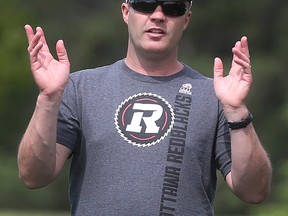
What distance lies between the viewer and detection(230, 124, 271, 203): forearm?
5406 millimetres

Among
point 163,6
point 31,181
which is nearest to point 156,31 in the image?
point 163,6

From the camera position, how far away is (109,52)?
2717 centimetres

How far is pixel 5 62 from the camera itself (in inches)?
870

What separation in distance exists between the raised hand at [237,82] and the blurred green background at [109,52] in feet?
51.2

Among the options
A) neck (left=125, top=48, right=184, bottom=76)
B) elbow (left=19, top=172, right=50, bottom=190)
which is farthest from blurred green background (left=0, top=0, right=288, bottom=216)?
elbow (left=19, top=172, right=50, bottom=190)

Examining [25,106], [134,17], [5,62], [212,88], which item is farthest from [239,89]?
[25,106]

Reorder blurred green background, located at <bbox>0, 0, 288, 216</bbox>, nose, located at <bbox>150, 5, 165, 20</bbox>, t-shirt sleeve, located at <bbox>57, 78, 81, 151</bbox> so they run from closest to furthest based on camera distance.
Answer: t-shirt sleeve, located at <bbox>57, 78, 81, 151</bbox>
nose, located at <bbox>150, 5, 165, 20</bbox>
blurred green background, located at <bbox>0, 0, 288, 216</bbox>

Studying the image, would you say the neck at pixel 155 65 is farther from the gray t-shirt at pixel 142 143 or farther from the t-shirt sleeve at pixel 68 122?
the t-shirt sleeve at pixel 68 122

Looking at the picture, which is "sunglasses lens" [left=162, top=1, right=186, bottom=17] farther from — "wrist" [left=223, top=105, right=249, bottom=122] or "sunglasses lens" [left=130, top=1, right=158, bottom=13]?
"wrist" [left=223, top=105, right=249, bottom=122]

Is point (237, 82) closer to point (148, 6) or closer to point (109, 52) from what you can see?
point (148, 6)

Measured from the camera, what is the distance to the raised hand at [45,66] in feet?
17.6

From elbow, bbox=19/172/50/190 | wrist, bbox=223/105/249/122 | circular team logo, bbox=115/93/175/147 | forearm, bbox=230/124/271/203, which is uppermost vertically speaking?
wrist, bbox=223/105/249/122

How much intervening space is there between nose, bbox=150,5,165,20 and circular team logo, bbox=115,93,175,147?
357 millimetres

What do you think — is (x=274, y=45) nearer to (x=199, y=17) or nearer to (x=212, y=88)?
(x=199, y=17)
